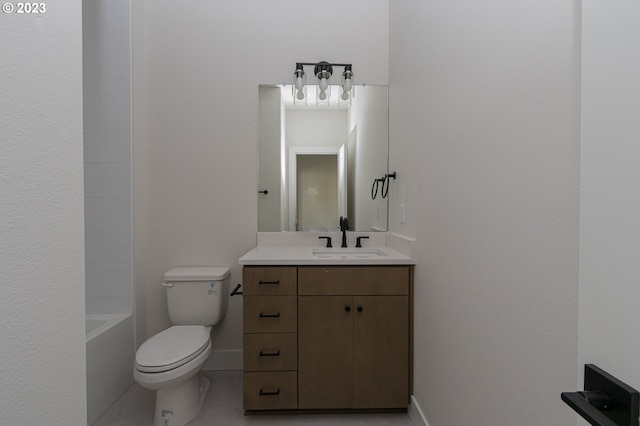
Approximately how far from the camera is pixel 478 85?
39.3 inches

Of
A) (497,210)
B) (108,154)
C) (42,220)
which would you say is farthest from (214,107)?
(497,210)

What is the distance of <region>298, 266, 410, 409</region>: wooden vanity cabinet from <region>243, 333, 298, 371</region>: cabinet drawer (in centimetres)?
5

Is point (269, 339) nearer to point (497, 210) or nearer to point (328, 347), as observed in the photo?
point (328, 347)

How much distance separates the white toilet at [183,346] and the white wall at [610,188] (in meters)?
1.62

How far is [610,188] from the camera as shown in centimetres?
50

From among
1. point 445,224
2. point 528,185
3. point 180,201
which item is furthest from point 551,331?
point 180,201

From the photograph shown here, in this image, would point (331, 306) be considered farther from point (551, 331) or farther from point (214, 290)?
point (551, 331)

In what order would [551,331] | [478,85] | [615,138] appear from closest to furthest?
[615,138] < [551,331] < [478,85]

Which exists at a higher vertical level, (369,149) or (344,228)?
(369,149)

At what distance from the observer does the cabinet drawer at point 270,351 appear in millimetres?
1634

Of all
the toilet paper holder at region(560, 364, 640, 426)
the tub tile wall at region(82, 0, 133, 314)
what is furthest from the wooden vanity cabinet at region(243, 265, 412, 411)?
the toilet paper holder at region(560, 364, 640, 426)

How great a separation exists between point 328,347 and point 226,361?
99 cm

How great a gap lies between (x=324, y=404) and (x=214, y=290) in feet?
3.21

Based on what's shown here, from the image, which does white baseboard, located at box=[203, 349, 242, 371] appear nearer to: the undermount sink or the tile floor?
the tile floor
